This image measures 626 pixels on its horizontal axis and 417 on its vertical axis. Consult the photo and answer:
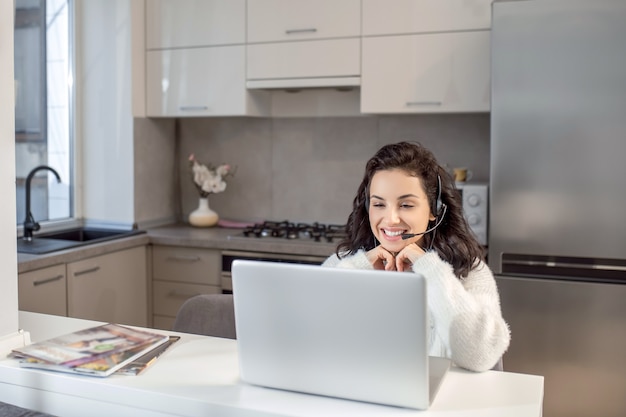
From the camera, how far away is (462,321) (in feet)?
4.25

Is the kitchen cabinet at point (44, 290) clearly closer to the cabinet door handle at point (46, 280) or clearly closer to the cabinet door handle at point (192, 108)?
the cabinet door handle at point (46, 280)

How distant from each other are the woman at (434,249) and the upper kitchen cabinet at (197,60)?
1846 mm

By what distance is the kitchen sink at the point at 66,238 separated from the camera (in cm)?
283

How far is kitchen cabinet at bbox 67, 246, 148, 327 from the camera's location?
290cm

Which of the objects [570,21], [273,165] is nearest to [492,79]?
[570,21]

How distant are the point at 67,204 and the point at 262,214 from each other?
1022 millimetres

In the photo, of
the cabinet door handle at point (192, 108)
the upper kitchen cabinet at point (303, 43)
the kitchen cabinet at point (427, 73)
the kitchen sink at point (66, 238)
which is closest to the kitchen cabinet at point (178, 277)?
the kitchen sink at point (66, 238)

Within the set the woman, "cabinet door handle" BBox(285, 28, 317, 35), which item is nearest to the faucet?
"cabinet door handle" BBox(285, 28, 317, 35)

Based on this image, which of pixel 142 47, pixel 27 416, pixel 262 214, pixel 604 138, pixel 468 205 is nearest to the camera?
pixel 27 416

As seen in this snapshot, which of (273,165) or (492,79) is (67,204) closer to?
(273,165)

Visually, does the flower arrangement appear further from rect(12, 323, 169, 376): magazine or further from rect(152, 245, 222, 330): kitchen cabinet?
rect(12, 323, 169, 376): magazine

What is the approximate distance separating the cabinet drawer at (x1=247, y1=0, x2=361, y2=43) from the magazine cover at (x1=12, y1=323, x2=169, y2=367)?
2022mm

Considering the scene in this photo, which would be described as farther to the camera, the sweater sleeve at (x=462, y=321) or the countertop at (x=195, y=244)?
the countertop at (x=195, y=244)

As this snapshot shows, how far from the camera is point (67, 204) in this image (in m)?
3.55
